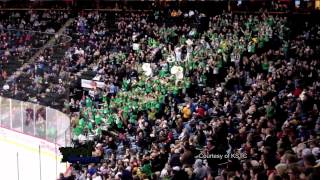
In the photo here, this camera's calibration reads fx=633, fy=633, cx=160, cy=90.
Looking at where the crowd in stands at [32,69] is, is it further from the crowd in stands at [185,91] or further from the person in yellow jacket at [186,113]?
the person in yellow jacket at [186,113]

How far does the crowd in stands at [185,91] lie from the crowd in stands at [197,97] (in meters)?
0.03

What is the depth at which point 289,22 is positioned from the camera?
63.7 ft

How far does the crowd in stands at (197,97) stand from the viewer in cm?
Answer: 923

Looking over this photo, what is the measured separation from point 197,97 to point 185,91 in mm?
764

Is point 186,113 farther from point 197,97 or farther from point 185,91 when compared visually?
point 185,91

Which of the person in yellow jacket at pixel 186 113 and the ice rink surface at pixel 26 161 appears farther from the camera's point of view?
the person in yellow jacket at pixel 186 113

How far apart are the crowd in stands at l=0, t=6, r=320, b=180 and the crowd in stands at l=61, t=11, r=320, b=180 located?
→ 3 centimetres

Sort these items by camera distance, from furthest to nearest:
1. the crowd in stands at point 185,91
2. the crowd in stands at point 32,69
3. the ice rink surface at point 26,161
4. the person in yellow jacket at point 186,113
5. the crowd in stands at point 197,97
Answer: the crowd in stands at point 32,69 < the person in yellow jacket at point 186,113 < the ice rink surface at point 26,161 < the crowd in stands at point 185,91 < the crowd in stands at point 197,97

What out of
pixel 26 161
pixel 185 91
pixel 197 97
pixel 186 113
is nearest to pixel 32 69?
pixel 185 91

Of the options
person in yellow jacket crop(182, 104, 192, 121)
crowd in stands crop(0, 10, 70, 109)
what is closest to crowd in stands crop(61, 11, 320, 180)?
person in yellow jacket crop(182, 104, 192, 121)

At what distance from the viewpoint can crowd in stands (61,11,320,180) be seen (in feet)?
30.3

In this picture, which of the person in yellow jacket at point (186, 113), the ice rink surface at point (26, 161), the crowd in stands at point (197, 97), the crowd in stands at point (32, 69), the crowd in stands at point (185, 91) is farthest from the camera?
the crowd in stands at point (32, 69)

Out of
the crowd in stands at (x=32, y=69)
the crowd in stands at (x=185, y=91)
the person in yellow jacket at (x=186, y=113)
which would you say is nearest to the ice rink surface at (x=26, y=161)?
the crowd in stands at (x=185, y=91)

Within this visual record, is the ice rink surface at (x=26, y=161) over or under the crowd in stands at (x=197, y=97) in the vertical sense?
under
